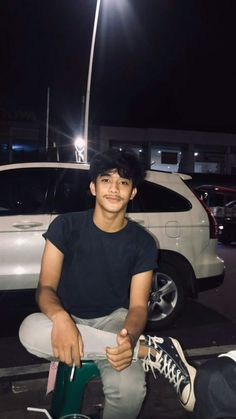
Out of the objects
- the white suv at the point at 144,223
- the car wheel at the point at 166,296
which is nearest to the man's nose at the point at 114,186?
the white suv at the point at 144,223

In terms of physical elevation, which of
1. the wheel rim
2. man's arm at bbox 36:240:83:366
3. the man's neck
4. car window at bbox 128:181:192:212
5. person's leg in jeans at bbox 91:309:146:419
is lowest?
the wheel rim

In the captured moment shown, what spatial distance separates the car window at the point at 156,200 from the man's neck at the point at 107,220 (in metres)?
2.67

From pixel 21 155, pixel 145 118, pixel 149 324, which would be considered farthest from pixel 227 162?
pixel 149 324

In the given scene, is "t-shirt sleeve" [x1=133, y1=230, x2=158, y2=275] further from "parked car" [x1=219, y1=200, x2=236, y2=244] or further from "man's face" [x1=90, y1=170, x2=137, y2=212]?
"parked car" [x1=219, y1=200, x2=236, y2=244]

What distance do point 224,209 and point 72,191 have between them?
9429mm

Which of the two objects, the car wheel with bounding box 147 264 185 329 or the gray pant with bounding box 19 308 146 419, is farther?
the car wheel with bounding box 147 264 185 329

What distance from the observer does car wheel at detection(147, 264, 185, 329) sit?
5.07 meters

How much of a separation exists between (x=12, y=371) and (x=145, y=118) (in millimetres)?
30589

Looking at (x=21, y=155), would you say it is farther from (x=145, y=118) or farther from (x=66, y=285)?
(x=66, y=285)

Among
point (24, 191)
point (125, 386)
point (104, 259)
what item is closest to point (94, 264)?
point (104, 259)

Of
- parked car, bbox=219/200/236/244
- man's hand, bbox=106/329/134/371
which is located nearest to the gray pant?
man's hand, bbox=106/329/134/371

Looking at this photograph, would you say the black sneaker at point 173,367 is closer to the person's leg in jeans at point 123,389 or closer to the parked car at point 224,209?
the person's leg in jeans at point 123,389

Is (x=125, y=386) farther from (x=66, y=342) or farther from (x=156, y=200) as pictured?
(x=156, y=200)

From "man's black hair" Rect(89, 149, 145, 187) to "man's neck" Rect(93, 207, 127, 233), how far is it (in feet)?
0.57
